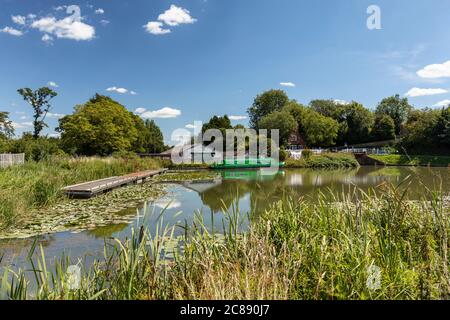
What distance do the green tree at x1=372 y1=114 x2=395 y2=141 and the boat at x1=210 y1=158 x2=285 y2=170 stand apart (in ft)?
74.7

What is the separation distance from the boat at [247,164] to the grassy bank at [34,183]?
12.6 m

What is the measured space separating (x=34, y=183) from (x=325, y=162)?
2575 cm

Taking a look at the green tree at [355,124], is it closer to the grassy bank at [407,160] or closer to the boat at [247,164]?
the grassy bank at [407,160]

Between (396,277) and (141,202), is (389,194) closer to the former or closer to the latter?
(396,277)

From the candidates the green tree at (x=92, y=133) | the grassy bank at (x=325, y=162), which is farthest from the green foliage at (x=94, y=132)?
the grassy bank at (x=325, y=162)

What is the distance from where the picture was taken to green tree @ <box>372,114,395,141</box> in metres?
42.8

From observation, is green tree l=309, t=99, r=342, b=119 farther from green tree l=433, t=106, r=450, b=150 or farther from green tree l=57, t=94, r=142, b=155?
green tree l=57, t=94, r=142, b=155

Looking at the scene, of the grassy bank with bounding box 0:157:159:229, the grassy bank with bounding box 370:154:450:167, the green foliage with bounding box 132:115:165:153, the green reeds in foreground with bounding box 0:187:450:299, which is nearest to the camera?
the green reeds in foreground with bounding box 0:187:450:299

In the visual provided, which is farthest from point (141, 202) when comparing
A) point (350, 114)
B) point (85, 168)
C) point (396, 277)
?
point (350, 114)

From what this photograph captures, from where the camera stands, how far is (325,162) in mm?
29438

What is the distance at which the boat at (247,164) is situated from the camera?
27.2 m

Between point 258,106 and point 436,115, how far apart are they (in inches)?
1156

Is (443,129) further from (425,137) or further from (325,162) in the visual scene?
(325,162)

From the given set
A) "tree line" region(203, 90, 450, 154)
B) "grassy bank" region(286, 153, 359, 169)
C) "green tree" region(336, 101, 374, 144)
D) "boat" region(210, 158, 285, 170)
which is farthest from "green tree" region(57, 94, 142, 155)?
"green tree" region(336, 101, 374, 144)
